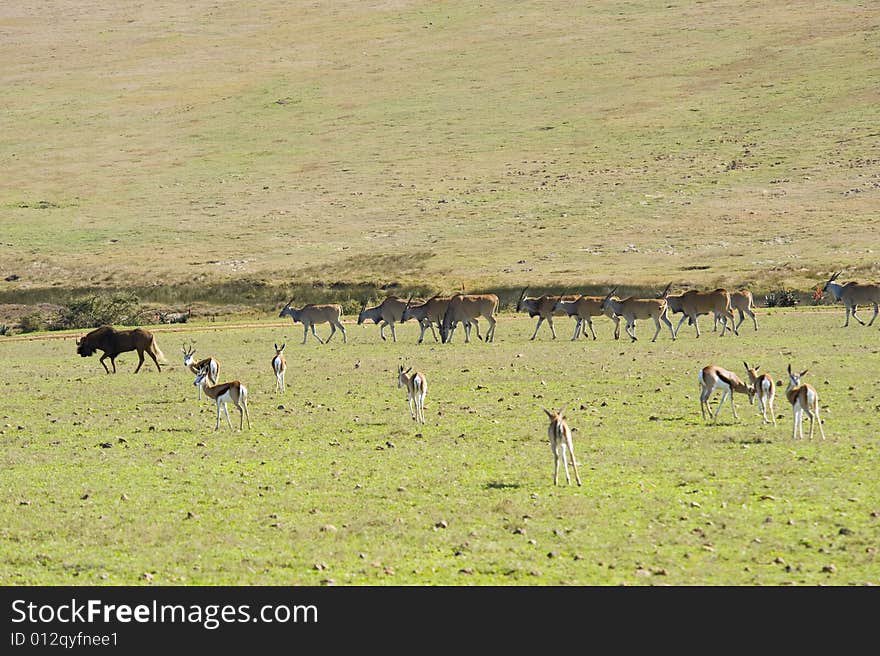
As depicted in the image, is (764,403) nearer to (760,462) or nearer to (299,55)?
(760,462)

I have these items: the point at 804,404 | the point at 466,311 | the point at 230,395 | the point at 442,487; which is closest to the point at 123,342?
the point at 466,311

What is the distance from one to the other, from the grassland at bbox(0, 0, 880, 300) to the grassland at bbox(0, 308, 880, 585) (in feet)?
116

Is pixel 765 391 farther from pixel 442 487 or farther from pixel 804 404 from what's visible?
pixel 442 487

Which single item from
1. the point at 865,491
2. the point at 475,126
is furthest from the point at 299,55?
the point at 865,491

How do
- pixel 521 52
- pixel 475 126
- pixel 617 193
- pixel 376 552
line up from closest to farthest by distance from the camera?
pixel 376 552
pixel 617 193
pixel 475 126
pixel 521 52

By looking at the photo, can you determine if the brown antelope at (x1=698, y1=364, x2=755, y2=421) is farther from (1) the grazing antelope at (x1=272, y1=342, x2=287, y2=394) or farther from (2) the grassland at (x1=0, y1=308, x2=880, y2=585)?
(1) the grazing antelope at (x1=272, y1=342, x2=287, y2=394)

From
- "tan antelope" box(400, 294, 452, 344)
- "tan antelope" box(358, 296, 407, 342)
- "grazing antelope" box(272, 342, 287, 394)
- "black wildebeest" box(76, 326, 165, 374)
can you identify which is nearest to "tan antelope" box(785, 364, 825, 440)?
"grazing antelope" box(272, 342, 287, 394)

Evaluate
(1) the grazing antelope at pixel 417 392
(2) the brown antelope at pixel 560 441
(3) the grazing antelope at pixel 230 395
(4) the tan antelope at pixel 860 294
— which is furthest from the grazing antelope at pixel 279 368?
(4) the tan antelope at pixel 860 294

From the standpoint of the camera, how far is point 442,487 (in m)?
14.4

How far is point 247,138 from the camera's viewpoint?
102 metres

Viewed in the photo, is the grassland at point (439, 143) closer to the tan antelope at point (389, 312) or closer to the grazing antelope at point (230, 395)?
the tan antelope at point (389, 312)

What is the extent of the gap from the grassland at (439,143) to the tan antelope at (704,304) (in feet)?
59.6

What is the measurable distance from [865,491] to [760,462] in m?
1.86

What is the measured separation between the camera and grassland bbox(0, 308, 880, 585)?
11.3m
